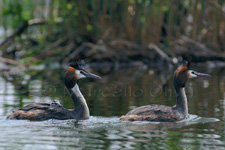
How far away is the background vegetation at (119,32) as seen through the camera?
21.4m

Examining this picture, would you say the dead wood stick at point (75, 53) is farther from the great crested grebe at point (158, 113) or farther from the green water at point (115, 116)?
the great crested grebe at point (158, 113)

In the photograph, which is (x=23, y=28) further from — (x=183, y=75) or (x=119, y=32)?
(x=183, y=75)

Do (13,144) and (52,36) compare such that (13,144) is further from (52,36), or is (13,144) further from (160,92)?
(52,36)

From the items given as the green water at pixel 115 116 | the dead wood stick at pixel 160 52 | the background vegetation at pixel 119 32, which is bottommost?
the green water at pixel 115 116

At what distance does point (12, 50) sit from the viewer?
75.8ft

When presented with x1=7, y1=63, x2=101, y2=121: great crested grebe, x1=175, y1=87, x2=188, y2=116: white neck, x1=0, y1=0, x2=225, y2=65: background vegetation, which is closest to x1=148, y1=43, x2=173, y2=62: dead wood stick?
x1=0, y1=0, x2=225, y2=65: background vegetation

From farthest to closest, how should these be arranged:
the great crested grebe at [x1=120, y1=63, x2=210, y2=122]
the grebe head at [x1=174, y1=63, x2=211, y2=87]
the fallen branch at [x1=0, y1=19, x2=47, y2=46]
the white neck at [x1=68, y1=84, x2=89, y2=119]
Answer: the fallen branch at [x1=0, y1=19, x2=47, y2=46]
the grebe head at [x1=174, y1=63, x2=211, y2=87]
the white neck at [x1=68, y1=84, x2=89, y2=119]
the great crested grebe at [x1=120, y1=63, x2=210, y2=122]

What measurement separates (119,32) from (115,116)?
12.6 meters

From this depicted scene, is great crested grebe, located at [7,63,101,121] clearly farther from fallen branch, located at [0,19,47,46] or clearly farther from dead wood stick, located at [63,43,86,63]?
fallen branch, located at [0,19,47,46]

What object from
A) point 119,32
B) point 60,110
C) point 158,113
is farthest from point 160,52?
point 60,110

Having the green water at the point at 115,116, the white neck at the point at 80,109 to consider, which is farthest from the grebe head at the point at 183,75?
the white neck at the point at 80,109

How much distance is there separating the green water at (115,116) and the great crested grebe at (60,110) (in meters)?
0.20

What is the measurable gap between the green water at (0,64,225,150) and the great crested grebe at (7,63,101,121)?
20cm

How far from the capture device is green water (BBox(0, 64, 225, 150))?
24.9 feet
